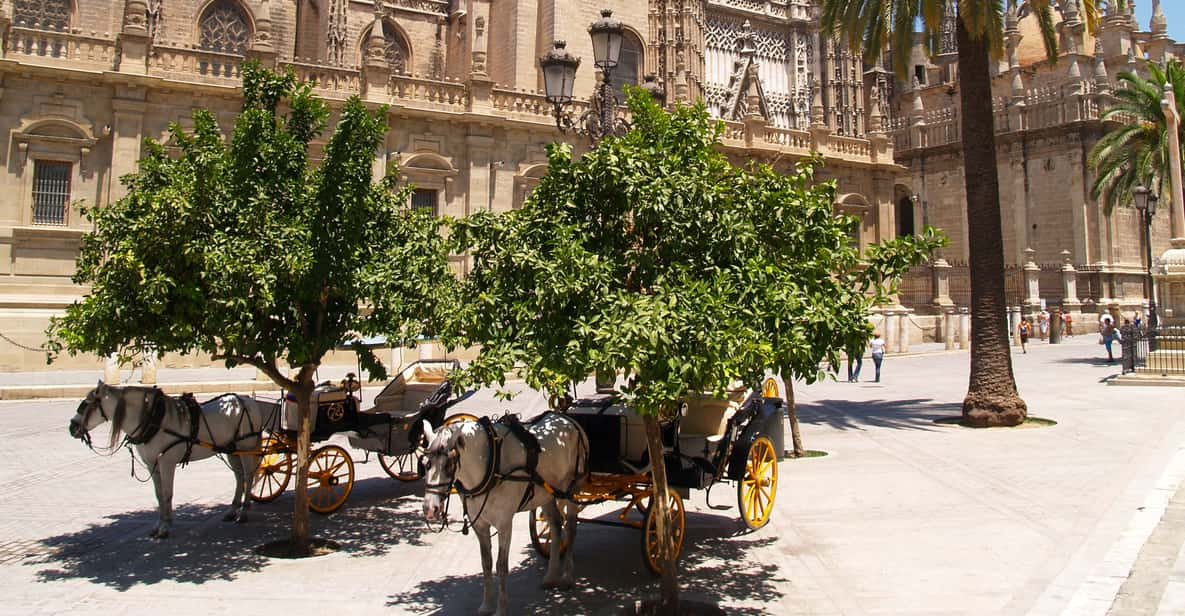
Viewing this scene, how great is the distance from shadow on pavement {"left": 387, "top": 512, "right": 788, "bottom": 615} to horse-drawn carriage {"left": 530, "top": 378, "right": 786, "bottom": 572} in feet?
0.79

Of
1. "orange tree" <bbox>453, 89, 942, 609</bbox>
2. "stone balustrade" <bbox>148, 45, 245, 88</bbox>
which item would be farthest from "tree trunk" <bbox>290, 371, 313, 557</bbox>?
"stone balustrade" <bbox>148, 45, 245, 88</bbox>

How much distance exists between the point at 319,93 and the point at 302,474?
52.4 feet

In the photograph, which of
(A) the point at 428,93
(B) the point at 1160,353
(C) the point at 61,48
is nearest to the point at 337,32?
(A) the point at 428,93

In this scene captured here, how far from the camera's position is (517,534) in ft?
23.1

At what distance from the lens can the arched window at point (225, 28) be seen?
95.3ft

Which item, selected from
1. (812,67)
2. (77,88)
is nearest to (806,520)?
(77,88)

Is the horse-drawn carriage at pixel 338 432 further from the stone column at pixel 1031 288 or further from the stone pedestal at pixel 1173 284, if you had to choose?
the stone column at pixel 1031 288

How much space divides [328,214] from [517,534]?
3.16 m

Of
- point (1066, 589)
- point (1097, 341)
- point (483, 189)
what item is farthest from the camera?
point (1097, 341)

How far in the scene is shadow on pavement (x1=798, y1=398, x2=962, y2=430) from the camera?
1273cm

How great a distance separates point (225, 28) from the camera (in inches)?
1157

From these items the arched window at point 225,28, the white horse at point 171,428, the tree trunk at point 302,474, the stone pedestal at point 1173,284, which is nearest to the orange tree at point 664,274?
the tree trunk at point 302,474

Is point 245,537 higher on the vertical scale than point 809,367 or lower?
lower

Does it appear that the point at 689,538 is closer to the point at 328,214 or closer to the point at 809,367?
the point at 809,367
